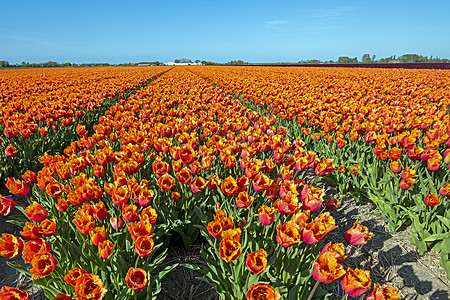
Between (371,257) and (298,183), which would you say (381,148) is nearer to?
(371,257)

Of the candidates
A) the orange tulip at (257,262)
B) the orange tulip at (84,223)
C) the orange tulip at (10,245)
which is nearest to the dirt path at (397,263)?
the orange tulip at (257,262)

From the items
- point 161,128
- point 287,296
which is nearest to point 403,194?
point 287,296

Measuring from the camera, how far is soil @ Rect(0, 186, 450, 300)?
7.96ft

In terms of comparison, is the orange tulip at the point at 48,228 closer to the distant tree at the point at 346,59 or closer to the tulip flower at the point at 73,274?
the tulip flower at the point at 73,274

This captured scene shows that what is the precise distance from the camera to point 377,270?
274 centimetres

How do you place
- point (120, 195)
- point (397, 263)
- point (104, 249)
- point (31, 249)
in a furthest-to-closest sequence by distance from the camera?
point (397, 263)
point (120, 195)
point (104, 249)
point (31, 249)

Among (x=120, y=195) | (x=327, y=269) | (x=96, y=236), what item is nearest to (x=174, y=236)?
(x=120, y=195)

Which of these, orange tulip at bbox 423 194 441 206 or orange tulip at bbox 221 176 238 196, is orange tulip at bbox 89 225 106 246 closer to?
orange tulip at bbox 221 176 238 196

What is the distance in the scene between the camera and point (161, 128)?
4.00 meters

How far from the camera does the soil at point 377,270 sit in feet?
7.96

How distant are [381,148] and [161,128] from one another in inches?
125

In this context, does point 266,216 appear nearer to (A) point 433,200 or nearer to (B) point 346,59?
(A) point 433,200

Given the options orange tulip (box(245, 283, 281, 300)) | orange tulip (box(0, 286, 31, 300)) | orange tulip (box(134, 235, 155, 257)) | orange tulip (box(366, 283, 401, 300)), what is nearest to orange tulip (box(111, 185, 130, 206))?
orange tulip (box(134, 235, 155, 257))

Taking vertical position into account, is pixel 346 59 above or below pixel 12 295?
above
